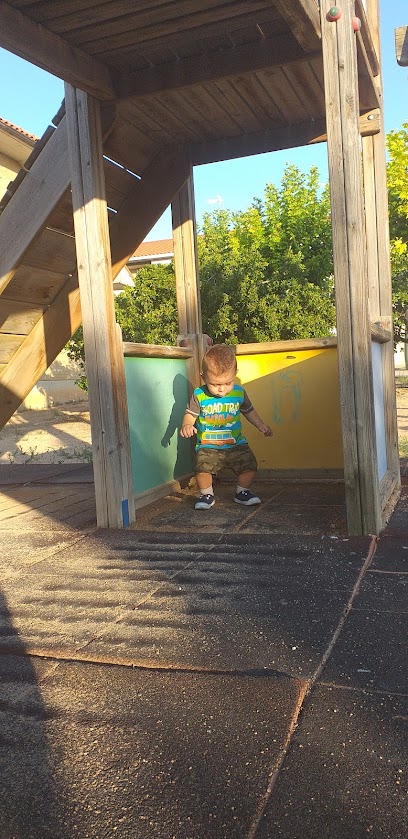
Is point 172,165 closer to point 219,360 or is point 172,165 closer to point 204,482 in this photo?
point 219,360

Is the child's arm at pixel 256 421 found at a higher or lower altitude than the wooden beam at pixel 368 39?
lower

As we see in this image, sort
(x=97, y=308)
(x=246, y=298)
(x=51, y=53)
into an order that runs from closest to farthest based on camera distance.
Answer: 1. (x=51, y=53)
2. (x=97, y=308)
3. (x=246, y=298)

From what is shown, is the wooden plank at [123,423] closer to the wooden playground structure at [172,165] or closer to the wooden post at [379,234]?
the wooden playground structure at [172,165]

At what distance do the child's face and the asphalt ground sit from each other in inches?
54.2

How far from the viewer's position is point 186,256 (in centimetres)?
563

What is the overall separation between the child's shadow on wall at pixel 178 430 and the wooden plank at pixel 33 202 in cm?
144

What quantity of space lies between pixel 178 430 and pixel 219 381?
683mm

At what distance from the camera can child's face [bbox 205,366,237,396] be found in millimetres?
4754

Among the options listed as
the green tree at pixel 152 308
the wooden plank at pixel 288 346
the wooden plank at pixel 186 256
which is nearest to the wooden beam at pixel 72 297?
the wooden plank at pixel 186 256

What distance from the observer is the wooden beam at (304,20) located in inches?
129

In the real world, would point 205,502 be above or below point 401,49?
below

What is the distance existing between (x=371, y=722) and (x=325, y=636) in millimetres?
558

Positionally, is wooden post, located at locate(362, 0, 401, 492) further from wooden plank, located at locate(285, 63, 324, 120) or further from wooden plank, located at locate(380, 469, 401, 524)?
wooden plank, located at locate(285, 63, 324, 120)

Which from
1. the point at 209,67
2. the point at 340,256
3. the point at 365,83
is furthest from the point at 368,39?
the point at 340,256
